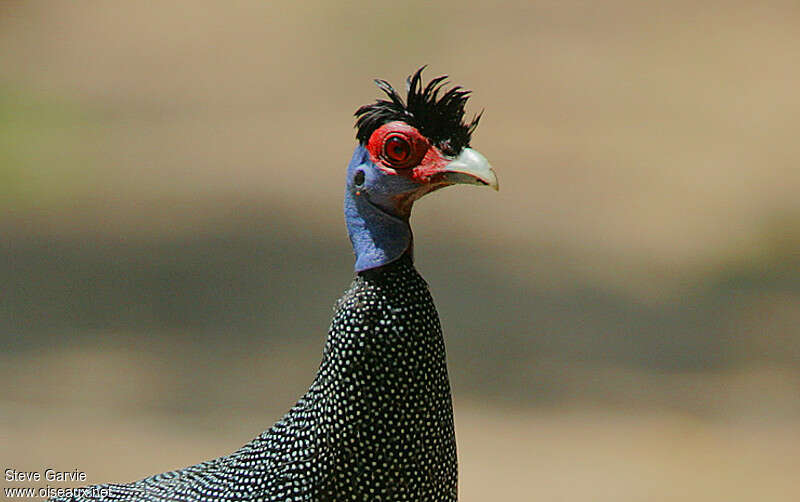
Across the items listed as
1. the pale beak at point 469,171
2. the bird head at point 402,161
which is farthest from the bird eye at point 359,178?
the pale beak at point 469,171

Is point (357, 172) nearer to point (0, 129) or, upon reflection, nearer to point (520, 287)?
point (520, 287)

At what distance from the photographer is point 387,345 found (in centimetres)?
257

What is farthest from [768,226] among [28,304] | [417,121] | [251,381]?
[417,121]

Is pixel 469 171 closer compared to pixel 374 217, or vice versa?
pixel 469 171

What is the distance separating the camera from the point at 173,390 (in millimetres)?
5406

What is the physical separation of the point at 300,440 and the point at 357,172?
619mm

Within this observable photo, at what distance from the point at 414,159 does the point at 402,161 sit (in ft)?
0.09

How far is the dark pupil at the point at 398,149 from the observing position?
8.31 feet

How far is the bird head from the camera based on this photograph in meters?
2.54

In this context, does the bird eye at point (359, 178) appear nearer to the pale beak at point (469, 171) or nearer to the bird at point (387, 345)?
the bird at point (387, 345)

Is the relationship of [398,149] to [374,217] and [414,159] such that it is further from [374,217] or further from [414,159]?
[374,217]

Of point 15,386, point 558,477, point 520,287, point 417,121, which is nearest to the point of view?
point 417,121

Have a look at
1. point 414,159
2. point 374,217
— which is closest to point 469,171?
point 414,159

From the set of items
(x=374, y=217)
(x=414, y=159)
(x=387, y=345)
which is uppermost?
(x=414, y=159)
